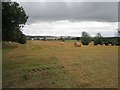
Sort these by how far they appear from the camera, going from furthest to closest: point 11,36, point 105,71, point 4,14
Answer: point 11,36, point 4,14, point 105,71

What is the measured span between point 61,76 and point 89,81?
127cm

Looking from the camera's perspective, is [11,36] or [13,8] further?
[11,36]

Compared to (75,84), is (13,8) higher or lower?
higher

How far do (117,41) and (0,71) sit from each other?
3864 centimetres

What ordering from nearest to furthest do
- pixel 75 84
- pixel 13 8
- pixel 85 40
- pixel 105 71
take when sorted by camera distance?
pixel 75 84 < pixel 105 71 < pixel 13 8 < pixel 85 40

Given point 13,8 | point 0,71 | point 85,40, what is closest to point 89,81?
point 0,71

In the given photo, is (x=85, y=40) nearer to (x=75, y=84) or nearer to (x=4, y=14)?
(x=4, y=14)

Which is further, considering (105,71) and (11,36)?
(11,36)

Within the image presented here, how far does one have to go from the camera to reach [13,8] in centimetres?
3269

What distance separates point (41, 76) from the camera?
1190 centimetres

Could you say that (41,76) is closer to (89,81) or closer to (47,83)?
(47,83)

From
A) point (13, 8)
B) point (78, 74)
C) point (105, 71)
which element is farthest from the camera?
point (13, 8)

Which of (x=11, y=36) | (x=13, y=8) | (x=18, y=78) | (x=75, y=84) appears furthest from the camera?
(x=11, y=36)

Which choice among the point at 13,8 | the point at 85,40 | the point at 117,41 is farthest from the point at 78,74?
the point at 85,40
